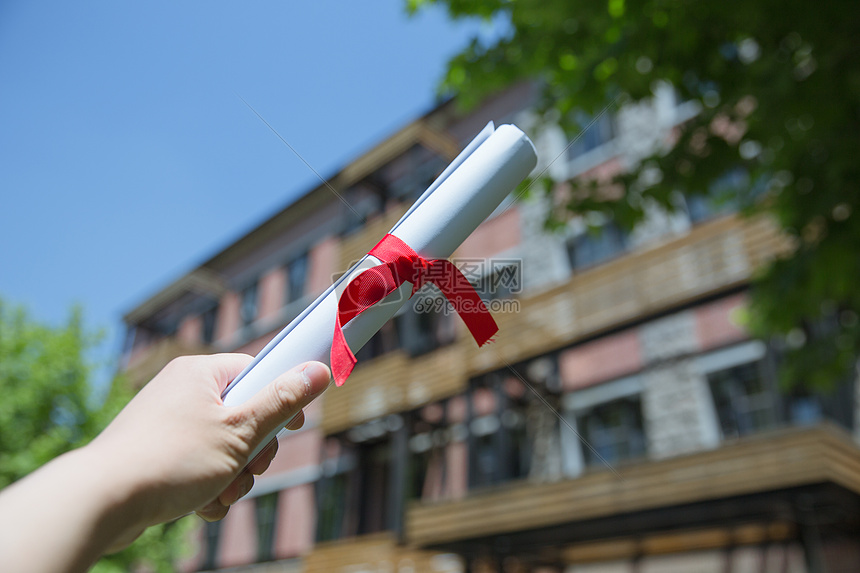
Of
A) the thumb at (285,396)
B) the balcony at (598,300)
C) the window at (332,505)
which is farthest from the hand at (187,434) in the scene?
the window at (332,505)

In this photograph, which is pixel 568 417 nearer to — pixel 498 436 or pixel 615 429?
pixel 615 429

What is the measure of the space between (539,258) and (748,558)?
555 cm

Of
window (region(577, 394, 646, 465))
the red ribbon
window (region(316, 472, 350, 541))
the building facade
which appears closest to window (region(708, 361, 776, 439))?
the building facade

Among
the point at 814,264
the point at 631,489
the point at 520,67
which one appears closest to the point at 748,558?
the point at 631,489

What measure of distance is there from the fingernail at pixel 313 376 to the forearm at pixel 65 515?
18 centimetres

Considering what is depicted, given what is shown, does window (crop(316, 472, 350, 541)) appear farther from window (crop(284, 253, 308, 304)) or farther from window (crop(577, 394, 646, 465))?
window (crop(577, 394, 646, 465))

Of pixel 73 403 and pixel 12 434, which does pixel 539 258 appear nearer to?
pixel 73 403

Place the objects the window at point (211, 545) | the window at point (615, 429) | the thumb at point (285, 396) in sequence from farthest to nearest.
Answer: the window at point (211, 545) < the window at point (615, 429) < the thumb at point (285, 396)

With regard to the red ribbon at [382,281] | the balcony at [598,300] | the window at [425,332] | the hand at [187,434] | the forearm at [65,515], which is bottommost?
the forearm at [65,515]

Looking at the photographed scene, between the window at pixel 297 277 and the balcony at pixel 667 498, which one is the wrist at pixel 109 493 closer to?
the balcony at pixel 667 498

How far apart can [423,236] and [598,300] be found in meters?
8.56

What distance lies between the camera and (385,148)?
11.9m

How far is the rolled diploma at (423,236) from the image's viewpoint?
25.9 inches

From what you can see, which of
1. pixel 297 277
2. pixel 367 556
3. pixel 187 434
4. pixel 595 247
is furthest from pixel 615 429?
pixel 187 434
